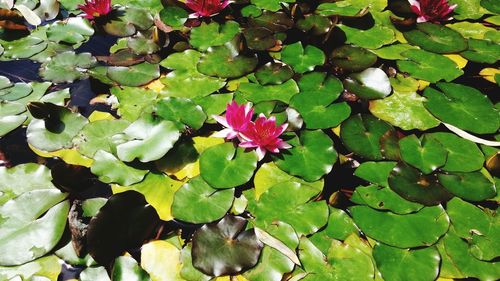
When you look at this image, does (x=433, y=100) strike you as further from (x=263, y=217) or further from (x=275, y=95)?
(x=263, y=217)

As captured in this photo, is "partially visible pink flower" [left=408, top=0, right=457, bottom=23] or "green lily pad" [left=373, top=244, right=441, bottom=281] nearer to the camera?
"green lily pad" [left=373, top=244, right=441, bottom=281]

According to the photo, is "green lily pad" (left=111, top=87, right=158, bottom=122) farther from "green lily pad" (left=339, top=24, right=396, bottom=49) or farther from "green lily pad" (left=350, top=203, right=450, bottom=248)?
"green lily pad" (left=339, top=24, right=396, bottom=49)

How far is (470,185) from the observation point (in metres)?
1.98

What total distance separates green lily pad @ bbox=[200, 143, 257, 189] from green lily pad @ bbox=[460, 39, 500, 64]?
197 centimetres

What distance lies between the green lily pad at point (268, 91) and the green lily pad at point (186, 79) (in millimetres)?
184

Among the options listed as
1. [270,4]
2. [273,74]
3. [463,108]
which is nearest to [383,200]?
[463,108]

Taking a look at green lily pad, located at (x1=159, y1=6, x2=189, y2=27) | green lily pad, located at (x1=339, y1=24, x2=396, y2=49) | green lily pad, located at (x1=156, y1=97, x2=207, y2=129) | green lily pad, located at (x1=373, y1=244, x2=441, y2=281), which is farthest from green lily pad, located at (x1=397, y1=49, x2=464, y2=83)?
green lily pad, located at (x1=159, y1=6, x2=189, y2=27)

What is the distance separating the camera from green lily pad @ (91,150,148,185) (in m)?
2.03

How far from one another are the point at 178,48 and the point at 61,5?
58.5 inches

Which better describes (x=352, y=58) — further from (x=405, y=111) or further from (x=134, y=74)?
(x=134, y=74)

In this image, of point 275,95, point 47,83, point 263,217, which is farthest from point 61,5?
point 263,217

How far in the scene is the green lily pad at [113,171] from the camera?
6.66 feet

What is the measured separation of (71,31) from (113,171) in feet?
5.72

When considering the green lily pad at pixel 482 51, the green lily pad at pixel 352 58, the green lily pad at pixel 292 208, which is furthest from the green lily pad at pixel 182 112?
the green lily pad at pixel 482 51
